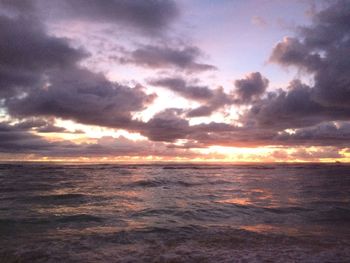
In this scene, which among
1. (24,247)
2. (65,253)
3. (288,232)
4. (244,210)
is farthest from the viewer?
(244,210)

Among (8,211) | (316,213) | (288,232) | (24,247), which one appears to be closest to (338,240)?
(288,232)

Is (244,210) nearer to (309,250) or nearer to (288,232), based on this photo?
(288,232)

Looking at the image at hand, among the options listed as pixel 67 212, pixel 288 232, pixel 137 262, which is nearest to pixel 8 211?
pixel 67 212

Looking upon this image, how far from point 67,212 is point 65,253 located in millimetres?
9024

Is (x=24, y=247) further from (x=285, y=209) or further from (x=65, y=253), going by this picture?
(x=285, y=209)

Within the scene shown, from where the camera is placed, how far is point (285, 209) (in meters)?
20.5

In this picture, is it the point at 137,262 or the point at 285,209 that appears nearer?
the point at 137,262

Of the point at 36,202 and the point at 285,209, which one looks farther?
the point at 36,202

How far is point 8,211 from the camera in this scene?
18.5m

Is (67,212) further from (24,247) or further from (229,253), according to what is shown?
(229,253)

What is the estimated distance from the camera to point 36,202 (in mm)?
22484

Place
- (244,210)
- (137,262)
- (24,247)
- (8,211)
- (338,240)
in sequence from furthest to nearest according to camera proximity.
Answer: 1. (244,210)
2. (8,211)
3. (338,240)
4. (24,247)
5. (137,262)

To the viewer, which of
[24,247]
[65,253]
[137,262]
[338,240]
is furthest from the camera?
[338,240]

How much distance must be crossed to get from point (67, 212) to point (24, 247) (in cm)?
788
